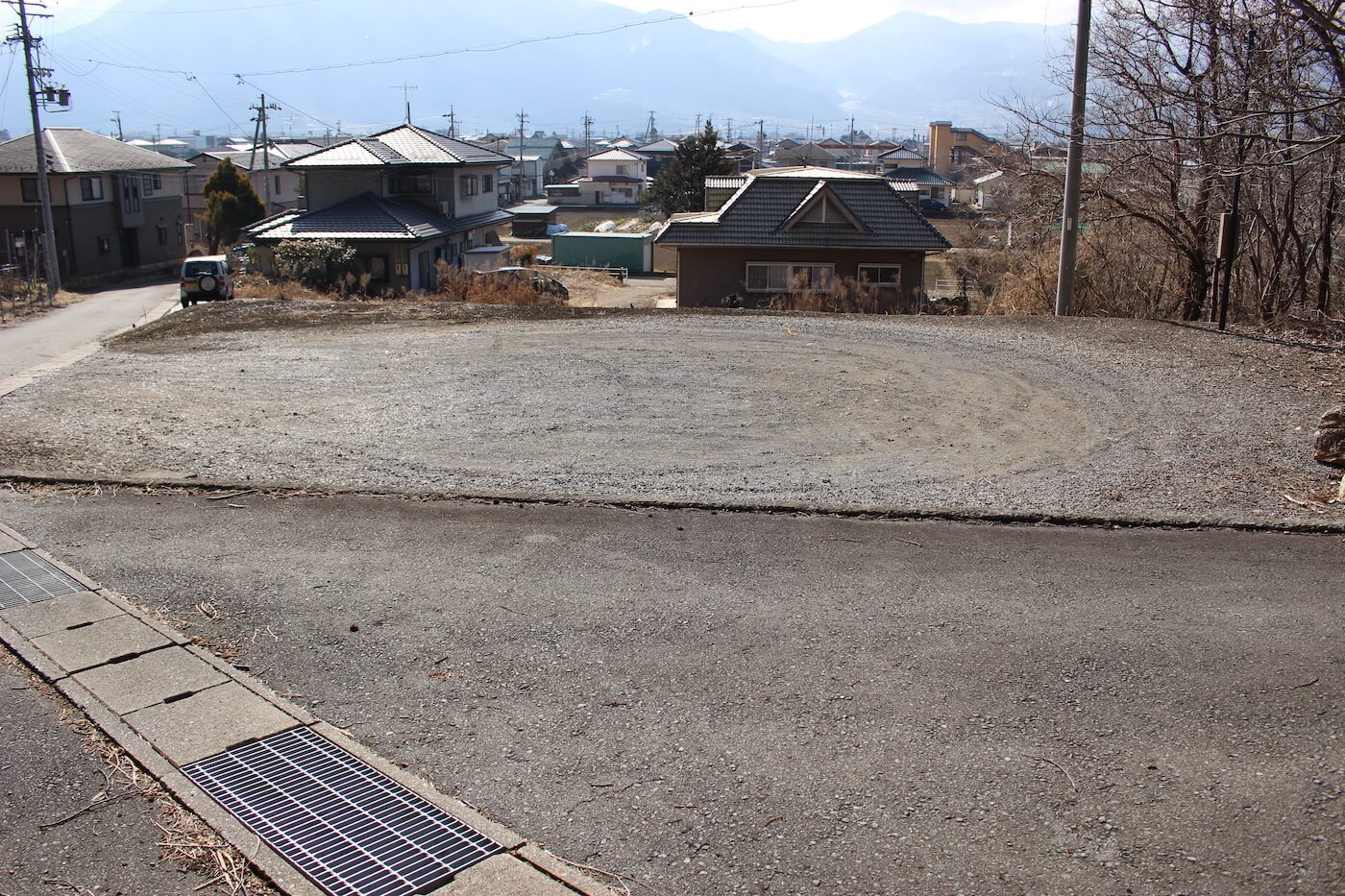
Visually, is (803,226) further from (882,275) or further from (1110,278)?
(1110,278)

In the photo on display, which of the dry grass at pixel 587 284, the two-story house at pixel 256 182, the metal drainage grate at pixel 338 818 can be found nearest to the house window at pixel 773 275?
the dry grass at pixel 587 284

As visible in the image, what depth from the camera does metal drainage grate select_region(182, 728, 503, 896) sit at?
134 inches

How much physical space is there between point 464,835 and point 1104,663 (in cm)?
304

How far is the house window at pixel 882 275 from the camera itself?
90.6 ft

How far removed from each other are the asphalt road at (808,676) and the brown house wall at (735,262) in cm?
2100

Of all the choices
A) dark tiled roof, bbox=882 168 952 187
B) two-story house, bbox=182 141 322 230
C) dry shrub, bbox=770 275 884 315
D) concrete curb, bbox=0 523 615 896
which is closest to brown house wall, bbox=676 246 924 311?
dry shrub, bbox=770 275 884 315

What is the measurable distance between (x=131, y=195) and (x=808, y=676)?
1809 inches

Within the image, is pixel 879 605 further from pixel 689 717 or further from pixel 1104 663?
pixel 689 717

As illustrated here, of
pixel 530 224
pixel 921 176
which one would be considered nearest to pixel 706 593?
pixel 530 224

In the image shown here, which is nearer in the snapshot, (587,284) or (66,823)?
(66,823)

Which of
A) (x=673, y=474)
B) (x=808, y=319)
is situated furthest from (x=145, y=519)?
(x=808, y=319)

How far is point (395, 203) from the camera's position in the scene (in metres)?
36.2

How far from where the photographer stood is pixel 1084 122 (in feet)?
50.3

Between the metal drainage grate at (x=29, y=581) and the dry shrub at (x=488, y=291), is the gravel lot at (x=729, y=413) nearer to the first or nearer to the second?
the metal drainage grate at (x=29, y=581)
